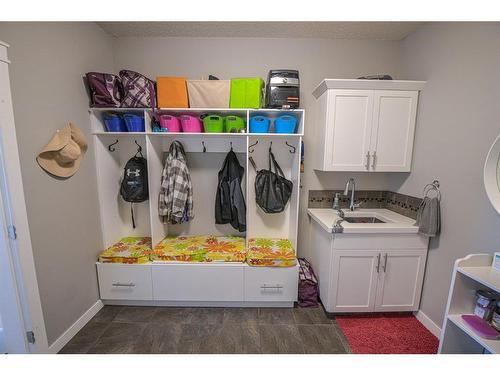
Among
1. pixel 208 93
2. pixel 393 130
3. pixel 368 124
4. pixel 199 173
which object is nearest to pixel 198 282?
pixel 199 173

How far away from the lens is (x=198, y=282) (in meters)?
1.89

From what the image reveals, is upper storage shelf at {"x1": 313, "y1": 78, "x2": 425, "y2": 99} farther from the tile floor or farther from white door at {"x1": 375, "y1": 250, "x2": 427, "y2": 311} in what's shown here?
the tile floor

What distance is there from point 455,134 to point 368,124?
1.98 ft

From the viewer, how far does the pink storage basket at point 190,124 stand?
1.90 metres

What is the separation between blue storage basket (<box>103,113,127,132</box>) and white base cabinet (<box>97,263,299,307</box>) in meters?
1.29

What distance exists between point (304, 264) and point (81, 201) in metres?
2.23

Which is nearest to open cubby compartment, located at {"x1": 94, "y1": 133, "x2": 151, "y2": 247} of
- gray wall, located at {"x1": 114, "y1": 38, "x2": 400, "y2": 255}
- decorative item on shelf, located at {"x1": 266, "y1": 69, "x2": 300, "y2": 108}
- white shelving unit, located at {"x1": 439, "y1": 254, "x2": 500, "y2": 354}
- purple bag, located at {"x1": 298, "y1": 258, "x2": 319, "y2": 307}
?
gray wall, located at {"x1": 114, "y1": 38, "x2": 400, "y2": 255}

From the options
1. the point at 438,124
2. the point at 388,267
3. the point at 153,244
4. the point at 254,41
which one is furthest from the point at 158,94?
the point at 388,267

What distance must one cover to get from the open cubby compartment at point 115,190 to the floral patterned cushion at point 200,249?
0.45 meters

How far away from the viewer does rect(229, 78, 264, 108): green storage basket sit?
183 cm

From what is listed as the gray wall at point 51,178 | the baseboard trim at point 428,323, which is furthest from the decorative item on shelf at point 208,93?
the baseboard trim at point 428,323

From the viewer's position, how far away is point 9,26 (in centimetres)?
118

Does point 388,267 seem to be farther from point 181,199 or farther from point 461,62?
point 181,199

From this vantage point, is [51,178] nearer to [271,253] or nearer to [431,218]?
[271,253]
